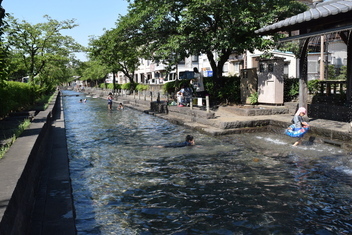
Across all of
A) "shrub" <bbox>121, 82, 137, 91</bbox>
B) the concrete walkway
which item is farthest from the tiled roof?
"shrub" <bbox>121, 82, 137, 91</bbox>

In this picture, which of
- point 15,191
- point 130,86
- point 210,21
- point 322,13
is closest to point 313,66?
point 210,21

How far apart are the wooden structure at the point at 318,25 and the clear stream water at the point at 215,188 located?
12.4ft

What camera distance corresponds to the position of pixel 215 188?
6602mm

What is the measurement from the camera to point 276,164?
8.29 meters

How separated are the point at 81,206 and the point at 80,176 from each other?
2.07 metres

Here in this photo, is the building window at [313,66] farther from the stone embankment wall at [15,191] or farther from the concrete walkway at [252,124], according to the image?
the stone embankment wall at [15,191]

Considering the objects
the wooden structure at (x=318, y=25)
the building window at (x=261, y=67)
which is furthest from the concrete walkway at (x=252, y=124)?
the building window at (x=261, y=67)

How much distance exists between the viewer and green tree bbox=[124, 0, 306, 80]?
15602 mm

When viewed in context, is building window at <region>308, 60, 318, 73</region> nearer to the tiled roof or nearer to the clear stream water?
the tiled roof

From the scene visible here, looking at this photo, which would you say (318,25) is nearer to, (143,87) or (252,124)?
(252,124)

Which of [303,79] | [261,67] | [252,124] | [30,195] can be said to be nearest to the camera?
[30,195]

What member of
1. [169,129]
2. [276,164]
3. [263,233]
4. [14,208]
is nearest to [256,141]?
[276,164]

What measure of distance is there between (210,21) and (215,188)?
44.6 feet

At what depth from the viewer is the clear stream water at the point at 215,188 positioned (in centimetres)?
495
